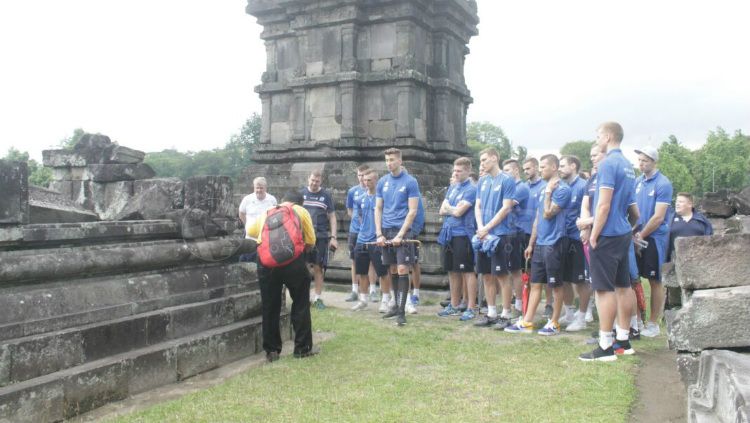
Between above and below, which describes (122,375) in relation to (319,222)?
below

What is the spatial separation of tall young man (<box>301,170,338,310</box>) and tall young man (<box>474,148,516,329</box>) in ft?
7.75

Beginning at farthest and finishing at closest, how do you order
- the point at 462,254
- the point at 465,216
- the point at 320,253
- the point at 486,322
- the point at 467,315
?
1. the point at 320,253
2. the point at 465,216
3. the point at 462,254
4. the point at 467,315
5. the point at 486,322

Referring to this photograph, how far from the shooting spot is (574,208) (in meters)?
7.03

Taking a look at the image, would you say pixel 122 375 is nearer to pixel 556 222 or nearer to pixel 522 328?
pixel 522 328

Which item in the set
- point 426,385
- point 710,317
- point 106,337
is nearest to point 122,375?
point 106,337

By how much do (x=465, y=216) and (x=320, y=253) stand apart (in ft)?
7.20

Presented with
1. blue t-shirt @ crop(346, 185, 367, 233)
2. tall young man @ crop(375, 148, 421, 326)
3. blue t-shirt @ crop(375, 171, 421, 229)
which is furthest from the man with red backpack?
blue t-shirt @ crop(346, 185, 367, 233)

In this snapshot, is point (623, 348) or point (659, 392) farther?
point (623, 348)

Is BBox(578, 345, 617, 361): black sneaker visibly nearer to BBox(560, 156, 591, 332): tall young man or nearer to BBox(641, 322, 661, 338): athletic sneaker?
BBox(641, 322, 661, 338): athletic sneaker

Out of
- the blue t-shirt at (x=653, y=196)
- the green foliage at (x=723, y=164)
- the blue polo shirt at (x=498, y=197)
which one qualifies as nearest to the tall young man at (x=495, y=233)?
the blue polo shirt at (x=498, y=197)

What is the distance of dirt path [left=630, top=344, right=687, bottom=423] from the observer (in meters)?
4.18

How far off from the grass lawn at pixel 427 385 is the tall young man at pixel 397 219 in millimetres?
1037

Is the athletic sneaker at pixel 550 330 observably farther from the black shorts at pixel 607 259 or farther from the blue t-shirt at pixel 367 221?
the blue t-shirt at pixel 367 221

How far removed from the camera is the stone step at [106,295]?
428cm
